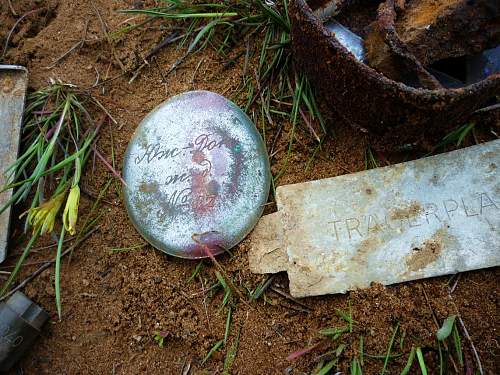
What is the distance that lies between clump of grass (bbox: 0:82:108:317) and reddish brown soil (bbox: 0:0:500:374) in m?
0.07

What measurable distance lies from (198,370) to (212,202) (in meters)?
0.60

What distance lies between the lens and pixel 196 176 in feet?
5.58

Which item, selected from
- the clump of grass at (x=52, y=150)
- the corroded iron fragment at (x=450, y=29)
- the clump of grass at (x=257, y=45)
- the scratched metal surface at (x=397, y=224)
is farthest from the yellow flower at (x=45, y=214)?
the corroded iron fragment at (x=450, y=29)

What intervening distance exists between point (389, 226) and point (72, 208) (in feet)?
3.65

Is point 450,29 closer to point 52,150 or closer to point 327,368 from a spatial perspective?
point 327,368

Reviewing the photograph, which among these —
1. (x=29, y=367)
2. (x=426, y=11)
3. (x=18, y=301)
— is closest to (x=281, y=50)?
(x=426, y=11)

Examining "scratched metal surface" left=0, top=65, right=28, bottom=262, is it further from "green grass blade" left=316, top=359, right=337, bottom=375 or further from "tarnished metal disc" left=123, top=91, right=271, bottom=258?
"green grass blade" left=316, top=359, right=337, bottom=375

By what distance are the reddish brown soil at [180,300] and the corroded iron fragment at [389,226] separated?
59mm

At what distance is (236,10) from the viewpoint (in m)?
1.88

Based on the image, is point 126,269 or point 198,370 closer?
point 198,370

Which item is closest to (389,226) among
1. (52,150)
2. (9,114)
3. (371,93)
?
(371,93)

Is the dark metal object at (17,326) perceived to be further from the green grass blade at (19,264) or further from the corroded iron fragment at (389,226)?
the corroded iron fragment at (389,226)

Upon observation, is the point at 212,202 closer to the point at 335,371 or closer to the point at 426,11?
the point at 335,371

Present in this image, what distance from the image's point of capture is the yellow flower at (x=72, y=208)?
5.10 ft
